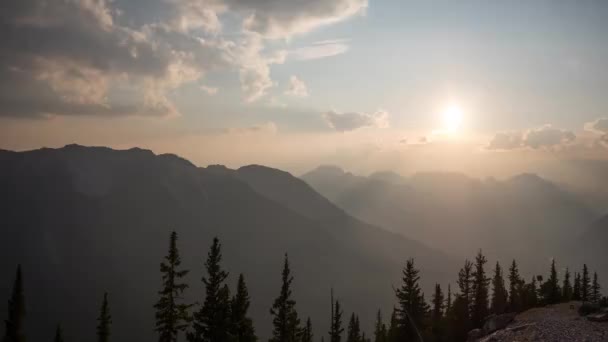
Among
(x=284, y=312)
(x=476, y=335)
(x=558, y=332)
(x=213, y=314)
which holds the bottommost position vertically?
(x=476, y=335)

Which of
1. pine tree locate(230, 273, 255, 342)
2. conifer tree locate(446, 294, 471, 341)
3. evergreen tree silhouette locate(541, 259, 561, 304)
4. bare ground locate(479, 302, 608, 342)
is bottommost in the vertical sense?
conifer tree locate(446, 294, 471, 341)

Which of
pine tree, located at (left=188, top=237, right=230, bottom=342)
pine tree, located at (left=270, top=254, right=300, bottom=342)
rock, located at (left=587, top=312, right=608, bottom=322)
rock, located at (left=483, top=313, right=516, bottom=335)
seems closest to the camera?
rock, located at (left=587, top=312, right=608, bottom=322)

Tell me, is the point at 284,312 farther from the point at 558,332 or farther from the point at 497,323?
the point at 558,332

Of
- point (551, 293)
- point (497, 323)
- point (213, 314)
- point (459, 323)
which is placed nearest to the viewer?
point (213, 314)

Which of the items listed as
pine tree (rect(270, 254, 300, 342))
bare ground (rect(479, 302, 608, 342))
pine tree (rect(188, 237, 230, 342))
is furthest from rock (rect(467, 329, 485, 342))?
pine tree (rect(188, 237, 230, 342))

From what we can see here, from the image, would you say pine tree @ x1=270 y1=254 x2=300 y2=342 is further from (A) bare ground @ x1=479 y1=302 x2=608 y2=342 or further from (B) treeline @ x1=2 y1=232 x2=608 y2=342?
(A) bare ground @ x1=479 y1=302 x2=608 y2=342

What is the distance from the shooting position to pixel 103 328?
52.5 meters

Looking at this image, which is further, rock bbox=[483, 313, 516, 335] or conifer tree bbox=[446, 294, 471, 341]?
conifer tree bbox=[446, 294, 471, 341]

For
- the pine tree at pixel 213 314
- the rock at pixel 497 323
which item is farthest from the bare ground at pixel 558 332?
the pine tree at pixel 213 314

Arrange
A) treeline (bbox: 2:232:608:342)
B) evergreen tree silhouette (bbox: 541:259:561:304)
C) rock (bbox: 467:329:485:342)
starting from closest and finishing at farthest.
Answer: treeline (bbox: 2:232:608:342), rock (bbox: 467:329:485:342), evergreen tree silhouette (bbox: 541:259:561:304)

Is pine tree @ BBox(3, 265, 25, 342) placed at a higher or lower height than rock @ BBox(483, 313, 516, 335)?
higher

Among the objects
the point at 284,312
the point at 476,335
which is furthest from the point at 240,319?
the point at 476,335

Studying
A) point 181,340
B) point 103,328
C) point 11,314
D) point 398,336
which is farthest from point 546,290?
point 181,340

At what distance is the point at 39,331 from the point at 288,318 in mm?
191236
